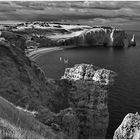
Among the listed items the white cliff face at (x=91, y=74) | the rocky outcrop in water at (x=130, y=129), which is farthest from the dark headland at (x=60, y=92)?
the rocky outcrop in water at (x=130, y=129)

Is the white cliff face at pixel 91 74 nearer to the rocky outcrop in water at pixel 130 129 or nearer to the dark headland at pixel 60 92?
the dark headland at pixel 60 92

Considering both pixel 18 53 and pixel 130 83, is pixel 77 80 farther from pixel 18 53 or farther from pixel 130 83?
pixel 130 83

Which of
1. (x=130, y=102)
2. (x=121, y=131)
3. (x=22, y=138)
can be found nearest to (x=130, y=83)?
(x=130, y=102)

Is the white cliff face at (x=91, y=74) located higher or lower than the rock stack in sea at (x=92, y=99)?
higher

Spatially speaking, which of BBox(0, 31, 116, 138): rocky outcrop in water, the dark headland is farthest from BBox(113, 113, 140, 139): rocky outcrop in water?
BBox(0, 31, 116, 138): rocky outcrop in water

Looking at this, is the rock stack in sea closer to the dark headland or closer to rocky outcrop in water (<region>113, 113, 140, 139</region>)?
the dark headland

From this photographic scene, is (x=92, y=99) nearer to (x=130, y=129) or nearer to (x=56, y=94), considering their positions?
(x=56, y=94)

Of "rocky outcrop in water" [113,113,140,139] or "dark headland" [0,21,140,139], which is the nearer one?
"rocky outcrop in water" [113,113,140,139]
